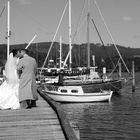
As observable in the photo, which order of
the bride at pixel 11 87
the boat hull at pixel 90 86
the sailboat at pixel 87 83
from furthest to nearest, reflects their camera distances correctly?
the sailboat at pixel 87 83
the boat hull at pixel 90 86
the bride at pixel 11 87

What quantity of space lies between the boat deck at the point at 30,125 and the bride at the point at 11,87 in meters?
0.52

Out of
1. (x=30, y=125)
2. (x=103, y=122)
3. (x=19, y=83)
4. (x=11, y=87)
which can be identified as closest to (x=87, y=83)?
(x=103, y=122)

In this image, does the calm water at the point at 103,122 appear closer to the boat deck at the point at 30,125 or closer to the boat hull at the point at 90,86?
the boat deck at the point at 30,125

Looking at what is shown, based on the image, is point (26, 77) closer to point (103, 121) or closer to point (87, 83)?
point (103, 121)

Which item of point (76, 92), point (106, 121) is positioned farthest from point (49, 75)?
point (106, 121)

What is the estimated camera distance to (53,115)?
11.1m

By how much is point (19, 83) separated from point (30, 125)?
2.39 meters

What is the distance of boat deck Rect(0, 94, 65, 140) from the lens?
349 inches

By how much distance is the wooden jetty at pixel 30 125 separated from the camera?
8.85 m

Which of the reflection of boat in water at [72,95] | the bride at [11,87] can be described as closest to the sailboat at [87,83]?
the reflection of boat in water at [72,95]

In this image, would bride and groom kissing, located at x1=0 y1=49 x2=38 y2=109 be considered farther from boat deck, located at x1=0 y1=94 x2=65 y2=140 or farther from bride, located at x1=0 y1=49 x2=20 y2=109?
boat deck, located at x1=0 y1=94 x2=65 y2=140

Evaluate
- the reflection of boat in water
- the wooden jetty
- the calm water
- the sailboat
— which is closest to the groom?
the wooden jetty

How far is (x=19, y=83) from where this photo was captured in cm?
1192

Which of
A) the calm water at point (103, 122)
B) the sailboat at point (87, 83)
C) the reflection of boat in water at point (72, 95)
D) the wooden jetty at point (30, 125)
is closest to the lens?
the wooden jetty at point (30, 125)
